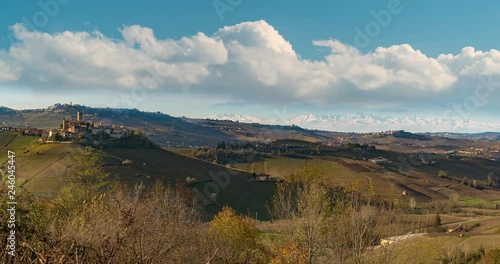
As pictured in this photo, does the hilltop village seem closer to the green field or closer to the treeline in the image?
the green field

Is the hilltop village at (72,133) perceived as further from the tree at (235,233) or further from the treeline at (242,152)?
the tree at (235,233)

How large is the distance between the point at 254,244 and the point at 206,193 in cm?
6366

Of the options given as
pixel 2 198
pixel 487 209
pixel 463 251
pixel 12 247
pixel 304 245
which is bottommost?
pixel 487 209

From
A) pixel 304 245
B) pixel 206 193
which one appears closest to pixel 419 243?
pixel 304 245

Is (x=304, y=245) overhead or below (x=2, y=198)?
below

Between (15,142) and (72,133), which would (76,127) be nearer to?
(72,133)

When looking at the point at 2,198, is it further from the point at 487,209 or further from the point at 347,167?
the point at 347,167

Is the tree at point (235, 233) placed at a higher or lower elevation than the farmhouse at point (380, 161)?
higher

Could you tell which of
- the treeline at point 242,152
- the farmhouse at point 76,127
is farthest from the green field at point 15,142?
the treeline at point 242,152

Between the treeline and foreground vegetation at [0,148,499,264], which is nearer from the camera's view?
foreground vegetation at [0,148,499,264]

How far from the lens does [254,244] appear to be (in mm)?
43875

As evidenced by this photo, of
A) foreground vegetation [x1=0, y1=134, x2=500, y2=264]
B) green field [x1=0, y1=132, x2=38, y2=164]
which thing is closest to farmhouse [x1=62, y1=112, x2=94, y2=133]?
green field [x1=0, y1=132, x2=38, y2=164]

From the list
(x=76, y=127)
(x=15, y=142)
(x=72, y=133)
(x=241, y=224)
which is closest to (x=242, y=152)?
(x=76, y=127)

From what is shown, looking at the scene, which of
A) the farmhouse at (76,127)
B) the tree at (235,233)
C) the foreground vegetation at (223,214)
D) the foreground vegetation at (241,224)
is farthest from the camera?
the farmhouse at (76,127)
